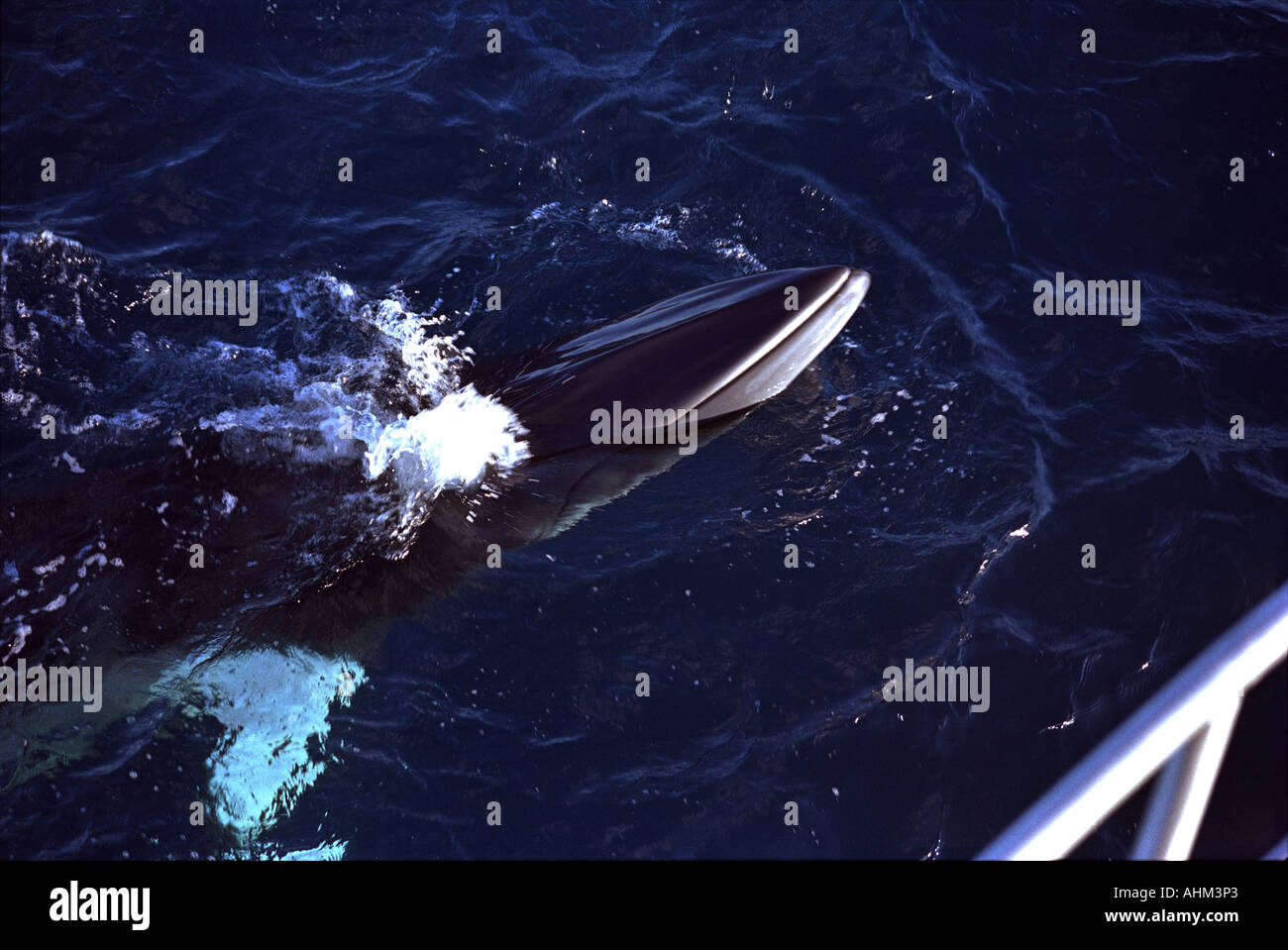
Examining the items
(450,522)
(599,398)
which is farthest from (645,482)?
(450,522)

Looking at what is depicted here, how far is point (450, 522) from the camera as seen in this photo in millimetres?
7945

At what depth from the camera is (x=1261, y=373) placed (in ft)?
30.3

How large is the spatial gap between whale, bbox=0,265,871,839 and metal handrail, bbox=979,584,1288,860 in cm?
576

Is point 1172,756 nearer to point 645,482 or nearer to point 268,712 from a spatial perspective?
point 645,482

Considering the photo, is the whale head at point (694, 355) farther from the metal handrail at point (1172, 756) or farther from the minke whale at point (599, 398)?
the metal handrail at point (1172, 756)

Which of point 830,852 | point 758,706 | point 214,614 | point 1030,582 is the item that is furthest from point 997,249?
point 214,614

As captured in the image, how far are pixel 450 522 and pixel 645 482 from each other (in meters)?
1.54

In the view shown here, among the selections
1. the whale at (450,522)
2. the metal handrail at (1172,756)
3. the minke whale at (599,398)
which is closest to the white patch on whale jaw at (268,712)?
the whale at (450,522)

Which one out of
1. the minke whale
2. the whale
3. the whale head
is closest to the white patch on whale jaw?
the whale

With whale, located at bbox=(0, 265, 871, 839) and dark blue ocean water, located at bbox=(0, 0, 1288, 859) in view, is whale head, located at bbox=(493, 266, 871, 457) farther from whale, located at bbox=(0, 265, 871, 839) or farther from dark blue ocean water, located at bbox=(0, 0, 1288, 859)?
dark blue ocean water, located at bbox=(0, 0, 1288, 859)

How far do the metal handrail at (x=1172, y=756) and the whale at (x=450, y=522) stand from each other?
5.76 meters

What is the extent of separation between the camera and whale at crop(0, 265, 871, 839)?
7137mm
